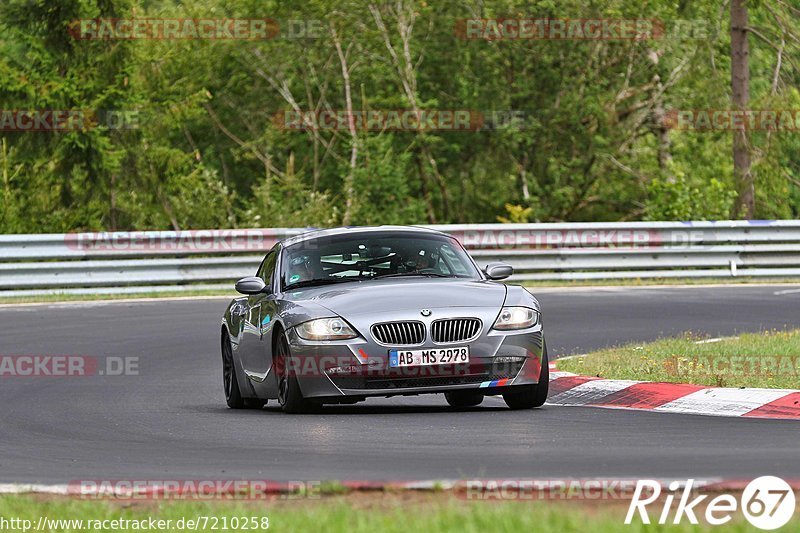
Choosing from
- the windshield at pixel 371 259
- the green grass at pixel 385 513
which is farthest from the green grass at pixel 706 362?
the green grass at pixel 385 513

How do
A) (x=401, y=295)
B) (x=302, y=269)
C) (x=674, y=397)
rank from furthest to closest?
(x=302, y=269) < (x=674, y=397) < (x=401, y=295)

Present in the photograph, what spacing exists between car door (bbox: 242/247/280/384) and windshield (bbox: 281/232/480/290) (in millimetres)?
214

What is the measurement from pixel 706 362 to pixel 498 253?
42.3ft

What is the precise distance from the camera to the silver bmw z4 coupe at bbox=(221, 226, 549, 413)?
11.3 m

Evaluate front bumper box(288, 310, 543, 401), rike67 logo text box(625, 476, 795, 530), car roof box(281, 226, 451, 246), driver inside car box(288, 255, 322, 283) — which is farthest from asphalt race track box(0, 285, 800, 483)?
car roof box(281, 226, 451, 246)

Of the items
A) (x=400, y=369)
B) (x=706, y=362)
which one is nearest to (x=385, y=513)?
(x=400, y=369)

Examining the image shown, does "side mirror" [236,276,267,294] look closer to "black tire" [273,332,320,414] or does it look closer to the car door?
the car door

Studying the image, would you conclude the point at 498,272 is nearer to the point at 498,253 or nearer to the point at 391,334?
the point at 391,334

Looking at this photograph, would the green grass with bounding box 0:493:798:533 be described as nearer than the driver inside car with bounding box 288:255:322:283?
Yes

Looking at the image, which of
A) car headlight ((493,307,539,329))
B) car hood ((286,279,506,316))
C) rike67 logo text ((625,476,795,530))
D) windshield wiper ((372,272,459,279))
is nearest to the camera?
rike67 logo text ((625,476,795,530))

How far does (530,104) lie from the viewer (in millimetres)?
39281

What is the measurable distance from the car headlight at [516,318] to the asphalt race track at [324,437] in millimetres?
610

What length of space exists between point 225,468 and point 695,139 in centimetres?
3509

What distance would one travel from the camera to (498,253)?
87.7 feet
